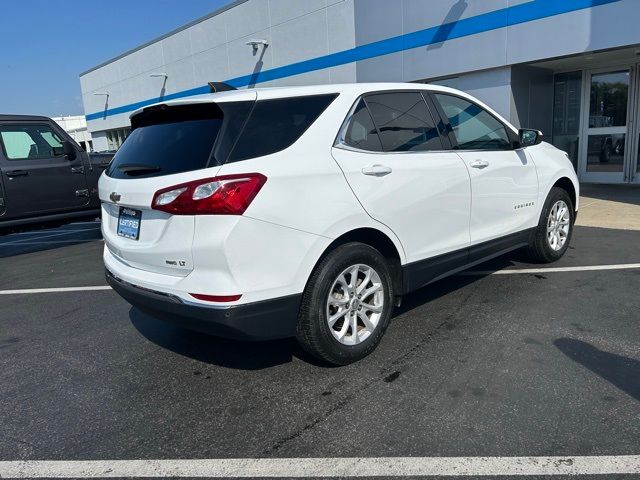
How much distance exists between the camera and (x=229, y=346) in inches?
157

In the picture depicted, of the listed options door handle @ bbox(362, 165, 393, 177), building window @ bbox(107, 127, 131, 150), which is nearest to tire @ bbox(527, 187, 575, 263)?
door handle @ bbox(362, 165, 393, 177)

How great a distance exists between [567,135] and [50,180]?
1198cm

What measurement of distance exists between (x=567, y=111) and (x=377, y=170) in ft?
38.1

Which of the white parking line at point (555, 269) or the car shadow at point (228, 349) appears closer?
the car shadow at point (228, 349)

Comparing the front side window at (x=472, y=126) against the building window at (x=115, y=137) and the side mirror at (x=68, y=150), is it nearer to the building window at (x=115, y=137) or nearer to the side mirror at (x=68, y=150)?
the side mirror at (x=68, y=150)

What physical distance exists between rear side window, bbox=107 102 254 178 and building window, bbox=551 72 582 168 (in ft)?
39.6

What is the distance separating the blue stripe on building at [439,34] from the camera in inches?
421

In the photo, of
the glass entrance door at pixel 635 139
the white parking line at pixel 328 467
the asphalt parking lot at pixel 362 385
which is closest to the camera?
the white parking line at pixel 328 467

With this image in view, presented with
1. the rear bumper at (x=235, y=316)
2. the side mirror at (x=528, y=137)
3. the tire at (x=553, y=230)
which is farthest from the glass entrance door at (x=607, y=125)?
the rear bumper at (x=235, y=316)

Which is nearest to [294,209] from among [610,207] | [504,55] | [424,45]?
[610,207]

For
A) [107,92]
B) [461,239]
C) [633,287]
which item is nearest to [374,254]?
[461,239]

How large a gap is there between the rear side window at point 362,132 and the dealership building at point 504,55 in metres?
8.82

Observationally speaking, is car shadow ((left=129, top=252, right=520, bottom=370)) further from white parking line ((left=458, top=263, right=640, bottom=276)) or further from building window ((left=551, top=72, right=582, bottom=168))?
building window ((left=551, top=72, right=582, bottom=168))

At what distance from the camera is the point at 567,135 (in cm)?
1309
